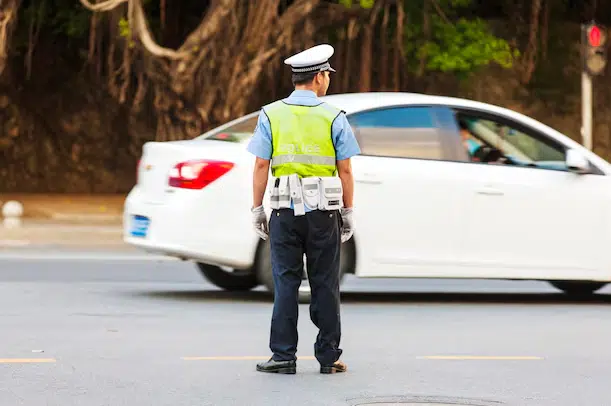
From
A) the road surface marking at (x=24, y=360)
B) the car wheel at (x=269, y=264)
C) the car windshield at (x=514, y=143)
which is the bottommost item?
the road surface marking at (x=24, y=360)

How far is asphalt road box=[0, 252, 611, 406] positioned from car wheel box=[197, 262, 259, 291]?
189mm

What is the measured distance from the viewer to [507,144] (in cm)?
1195

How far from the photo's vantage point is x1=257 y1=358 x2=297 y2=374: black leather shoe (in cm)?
793

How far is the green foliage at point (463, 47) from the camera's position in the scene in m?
22.3

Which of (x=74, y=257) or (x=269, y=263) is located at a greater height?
(x=269, y=263)

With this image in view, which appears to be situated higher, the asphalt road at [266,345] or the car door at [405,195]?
the car door at [405,195]

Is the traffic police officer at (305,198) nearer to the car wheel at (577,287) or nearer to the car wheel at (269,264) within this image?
the car wheel at (269,264)

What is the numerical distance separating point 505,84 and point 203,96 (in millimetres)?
7828

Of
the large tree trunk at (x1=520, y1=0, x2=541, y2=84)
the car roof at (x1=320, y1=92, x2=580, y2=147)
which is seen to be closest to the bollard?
the car roof at (x1=320, y1=92, x2=580, y2=147)

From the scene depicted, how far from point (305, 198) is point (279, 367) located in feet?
3.01

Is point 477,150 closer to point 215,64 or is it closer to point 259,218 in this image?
point 259,218

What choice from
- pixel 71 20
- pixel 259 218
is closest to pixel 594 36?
pixel 71 20

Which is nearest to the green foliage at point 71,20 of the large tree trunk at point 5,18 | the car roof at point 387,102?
the large tree trunk at point 5,18

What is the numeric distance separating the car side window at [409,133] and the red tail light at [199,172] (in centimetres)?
108
